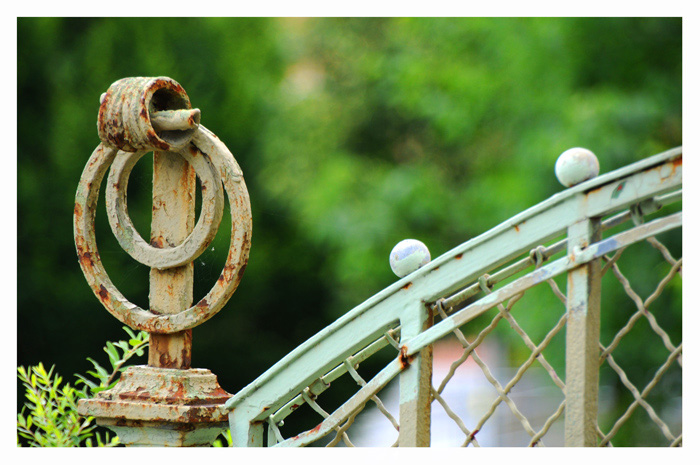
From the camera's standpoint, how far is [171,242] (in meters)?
1.34

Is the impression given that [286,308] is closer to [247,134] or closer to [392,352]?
[392,352]

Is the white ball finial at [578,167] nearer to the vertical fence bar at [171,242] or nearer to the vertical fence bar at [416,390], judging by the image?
the vertical fence bar at [416,390]

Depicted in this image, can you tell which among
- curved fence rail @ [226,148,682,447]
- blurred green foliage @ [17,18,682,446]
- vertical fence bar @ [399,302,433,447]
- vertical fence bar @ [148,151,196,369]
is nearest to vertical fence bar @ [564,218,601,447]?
curved fence rail @ [226,148,682,447]

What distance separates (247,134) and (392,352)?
2.84m

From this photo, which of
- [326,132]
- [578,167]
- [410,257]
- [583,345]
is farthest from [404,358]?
[326,132]

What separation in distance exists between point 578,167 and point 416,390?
441 mm

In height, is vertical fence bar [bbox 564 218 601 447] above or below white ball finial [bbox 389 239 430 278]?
below

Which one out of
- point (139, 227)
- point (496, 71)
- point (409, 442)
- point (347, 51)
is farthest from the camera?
point (347, 51)

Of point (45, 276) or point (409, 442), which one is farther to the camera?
point (45, 276)

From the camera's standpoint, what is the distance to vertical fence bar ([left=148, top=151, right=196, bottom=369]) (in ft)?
4.40

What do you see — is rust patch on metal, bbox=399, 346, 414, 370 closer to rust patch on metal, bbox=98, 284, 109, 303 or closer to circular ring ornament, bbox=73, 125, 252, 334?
circular ring ornament, bbox=73, 125, 252, 334

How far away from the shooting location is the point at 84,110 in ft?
22.2

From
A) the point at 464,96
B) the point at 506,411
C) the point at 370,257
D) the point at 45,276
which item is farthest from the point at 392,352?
the point at 45,276

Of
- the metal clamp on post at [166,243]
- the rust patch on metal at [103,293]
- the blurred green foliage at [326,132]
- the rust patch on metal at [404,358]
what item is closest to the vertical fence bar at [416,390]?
the rust patch on metal at [404,358]
